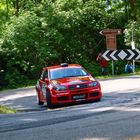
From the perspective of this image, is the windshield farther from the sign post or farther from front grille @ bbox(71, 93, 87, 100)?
the sign post

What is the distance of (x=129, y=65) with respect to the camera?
37344mm

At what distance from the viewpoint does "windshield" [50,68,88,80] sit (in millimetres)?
20047

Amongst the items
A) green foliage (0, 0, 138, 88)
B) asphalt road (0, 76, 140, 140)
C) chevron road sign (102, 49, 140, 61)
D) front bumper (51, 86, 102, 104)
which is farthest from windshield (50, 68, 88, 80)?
green foliage (0, 0, 138, 88)

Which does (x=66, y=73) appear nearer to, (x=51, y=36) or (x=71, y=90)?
(x=71, y=90)

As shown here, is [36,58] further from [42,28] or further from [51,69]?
[51,69]

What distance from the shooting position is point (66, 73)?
66.2ft

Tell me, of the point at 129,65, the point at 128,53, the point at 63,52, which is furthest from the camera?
the point at 63,52

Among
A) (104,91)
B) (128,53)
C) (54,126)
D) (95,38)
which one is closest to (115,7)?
(95,38)

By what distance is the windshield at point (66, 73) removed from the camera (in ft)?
65.8

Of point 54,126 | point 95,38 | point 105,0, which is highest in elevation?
point 105,0

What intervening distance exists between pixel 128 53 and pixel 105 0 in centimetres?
2106

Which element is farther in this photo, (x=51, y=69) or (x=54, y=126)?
(x=51, y=69)

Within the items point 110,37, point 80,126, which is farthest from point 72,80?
point 110,37

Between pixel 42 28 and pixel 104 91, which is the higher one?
pixel 42 28
